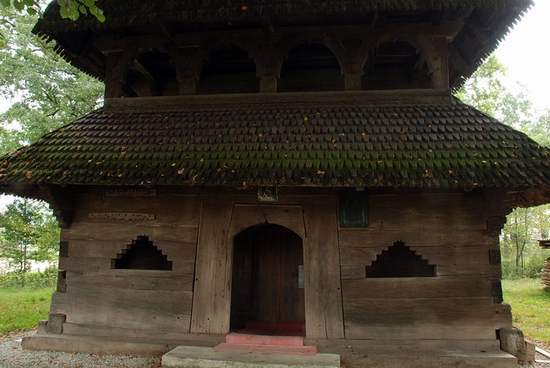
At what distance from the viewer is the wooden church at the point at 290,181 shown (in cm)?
572

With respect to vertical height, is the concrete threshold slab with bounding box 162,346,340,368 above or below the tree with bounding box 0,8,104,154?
below

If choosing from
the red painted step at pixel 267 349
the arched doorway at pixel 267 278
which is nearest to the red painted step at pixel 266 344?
the red painted step at pixel 267 349

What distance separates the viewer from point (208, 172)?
18.7ft

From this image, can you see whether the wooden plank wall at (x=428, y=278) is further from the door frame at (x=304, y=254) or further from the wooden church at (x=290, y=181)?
the door frame at (x=304, y=254)

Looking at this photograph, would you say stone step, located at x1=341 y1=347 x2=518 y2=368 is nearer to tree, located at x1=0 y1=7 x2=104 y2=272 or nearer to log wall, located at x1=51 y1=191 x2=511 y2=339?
log wall, located at x1=51 y1=191 x2=511 y2=339

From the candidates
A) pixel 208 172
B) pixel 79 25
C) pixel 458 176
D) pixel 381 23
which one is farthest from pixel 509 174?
pixel 79 25

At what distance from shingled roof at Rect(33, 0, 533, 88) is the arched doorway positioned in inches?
159

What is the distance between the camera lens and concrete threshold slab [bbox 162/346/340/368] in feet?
16.3

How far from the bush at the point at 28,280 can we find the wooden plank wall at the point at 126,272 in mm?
12776

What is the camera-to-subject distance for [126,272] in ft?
21.0

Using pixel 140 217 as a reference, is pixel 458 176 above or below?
above

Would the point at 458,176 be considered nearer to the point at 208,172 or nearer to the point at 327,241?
the point at 327,241

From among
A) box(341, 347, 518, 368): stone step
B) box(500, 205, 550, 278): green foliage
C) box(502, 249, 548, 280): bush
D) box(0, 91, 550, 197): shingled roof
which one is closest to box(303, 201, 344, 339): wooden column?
box(341, 347, 518, 368): stone step

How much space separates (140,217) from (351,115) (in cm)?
407
